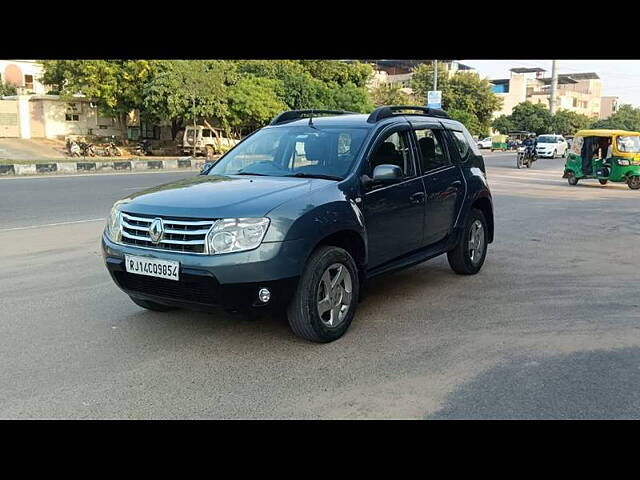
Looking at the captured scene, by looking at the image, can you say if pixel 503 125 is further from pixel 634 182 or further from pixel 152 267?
pixel 152 267

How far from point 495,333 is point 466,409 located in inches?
62.1

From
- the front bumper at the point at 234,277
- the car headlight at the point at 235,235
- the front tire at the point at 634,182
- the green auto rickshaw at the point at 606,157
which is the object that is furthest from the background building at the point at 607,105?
the car headlight at the point at 235,235

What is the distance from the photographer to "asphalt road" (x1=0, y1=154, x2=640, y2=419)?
12.3 ft

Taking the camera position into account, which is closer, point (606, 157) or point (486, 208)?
point (486, 208)

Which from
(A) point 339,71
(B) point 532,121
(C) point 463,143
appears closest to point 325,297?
(C) point 463,143

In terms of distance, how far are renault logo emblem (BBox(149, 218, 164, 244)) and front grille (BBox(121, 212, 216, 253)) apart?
2 cm

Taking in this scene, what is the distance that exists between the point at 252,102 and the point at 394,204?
31.3 meters

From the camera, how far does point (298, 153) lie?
5637 millimetres

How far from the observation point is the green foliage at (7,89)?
52625 mm

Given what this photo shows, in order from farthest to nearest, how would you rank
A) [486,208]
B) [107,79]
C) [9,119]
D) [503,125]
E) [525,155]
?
1. [503,125]
2. [9,119]
3. [107,79]
4. [525,155]
5. [486,208]

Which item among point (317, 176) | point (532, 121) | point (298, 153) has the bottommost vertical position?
point (317, 176)

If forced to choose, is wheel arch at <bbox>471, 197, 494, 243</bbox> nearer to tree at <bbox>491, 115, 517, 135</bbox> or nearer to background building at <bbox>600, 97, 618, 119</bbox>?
tree at <bbox>491, 115, 517, 135</bbox>

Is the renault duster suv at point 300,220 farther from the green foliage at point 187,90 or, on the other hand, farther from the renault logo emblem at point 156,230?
the green foliage at point 187,90
